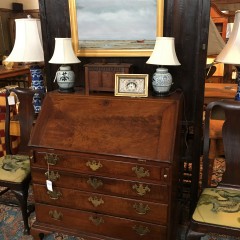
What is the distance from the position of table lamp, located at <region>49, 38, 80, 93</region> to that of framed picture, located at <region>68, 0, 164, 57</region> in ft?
0.58

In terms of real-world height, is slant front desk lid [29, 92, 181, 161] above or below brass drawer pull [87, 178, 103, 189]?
above

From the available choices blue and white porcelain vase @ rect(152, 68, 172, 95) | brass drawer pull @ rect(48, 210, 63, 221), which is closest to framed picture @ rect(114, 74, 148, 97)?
blue and white porcelain vase @ rect(152, 68, 172, 95)

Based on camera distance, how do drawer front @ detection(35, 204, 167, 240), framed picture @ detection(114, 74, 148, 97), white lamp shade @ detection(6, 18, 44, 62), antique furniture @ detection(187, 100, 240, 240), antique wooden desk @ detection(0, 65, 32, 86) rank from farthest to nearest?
antique wooden desk @ detection(0, 65, 32, 86) < white lamp shade @ detection(6, 18, 44, 62) < framed picture @ detection(114, 74, 148, 97) < drawer front @ detection(35, 204, 167, 240) < antique furniture @ detection(187, 100, 240, 240)

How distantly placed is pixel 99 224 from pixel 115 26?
1.30 metres

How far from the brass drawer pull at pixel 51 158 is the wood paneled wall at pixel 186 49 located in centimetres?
67

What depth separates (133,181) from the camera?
152cm

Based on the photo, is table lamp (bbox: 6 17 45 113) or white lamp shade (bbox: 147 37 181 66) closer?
white lamp shade (bbox: 147 37 181 66)

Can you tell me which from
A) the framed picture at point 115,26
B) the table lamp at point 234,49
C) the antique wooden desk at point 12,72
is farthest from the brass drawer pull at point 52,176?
the antique wooden desk at point 12,72

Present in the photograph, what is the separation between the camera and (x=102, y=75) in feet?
5.99

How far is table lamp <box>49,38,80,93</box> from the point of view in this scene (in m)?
1.78

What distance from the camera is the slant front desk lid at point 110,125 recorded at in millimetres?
1488

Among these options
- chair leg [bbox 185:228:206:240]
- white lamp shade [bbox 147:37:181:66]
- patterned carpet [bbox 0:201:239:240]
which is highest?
white lamp shade [bbox 147:37:181:66]

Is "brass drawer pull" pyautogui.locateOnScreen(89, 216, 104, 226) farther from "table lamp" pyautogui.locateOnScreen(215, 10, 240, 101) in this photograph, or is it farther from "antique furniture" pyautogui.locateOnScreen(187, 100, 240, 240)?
"table lamp" pyautogui.locateOnScreen(215, 10, 240, 101)

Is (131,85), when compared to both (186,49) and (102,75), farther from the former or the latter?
(186,49)
